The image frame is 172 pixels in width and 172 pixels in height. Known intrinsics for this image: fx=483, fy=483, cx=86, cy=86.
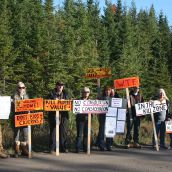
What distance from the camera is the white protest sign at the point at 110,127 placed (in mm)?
14655

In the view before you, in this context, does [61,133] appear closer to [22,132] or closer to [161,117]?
[22,132]

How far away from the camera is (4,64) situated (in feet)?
153

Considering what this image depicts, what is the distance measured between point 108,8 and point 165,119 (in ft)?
208

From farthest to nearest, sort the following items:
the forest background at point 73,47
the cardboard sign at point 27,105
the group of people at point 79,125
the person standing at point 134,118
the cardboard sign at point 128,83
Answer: the forest background at point 73,47
the person standing at point 134,118
the cardboard sign at point 128,83
the group of people at point 79,125
the cardboard sign at point 27,105

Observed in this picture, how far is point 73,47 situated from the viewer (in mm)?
51938

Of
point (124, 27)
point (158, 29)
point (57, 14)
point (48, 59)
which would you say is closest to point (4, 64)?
point (48, 59)

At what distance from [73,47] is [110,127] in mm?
37590

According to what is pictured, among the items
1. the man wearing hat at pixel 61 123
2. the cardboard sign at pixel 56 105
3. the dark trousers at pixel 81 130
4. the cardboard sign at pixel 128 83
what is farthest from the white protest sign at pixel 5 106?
the cardboard sign at pixel 128 83

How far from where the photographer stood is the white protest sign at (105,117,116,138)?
14655mm

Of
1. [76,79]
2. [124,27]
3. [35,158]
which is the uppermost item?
[124,27]

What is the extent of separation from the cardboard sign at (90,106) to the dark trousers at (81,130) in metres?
0.27

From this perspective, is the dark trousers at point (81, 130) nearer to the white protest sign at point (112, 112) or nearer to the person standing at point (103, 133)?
the person standing at point (103, 133)

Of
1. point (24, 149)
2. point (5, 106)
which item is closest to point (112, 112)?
point (24, 149)

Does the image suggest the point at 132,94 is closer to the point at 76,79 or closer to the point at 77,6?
the point at 76,79
